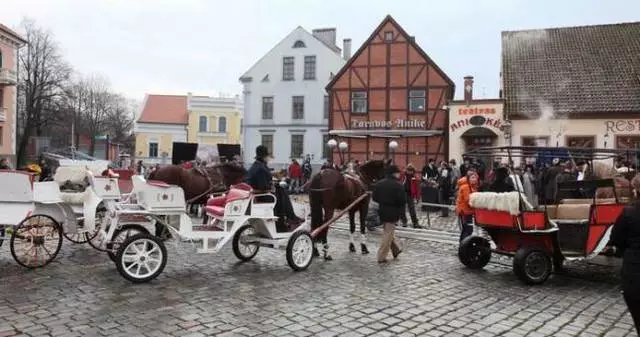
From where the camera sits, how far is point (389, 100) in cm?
3153

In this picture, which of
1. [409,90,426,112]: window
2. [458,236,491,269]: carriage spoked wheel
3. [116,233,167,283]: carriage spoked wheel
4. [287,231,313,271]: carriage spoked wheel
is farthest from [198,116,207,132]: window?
[116,233,167,283]: carriage spoked wheel

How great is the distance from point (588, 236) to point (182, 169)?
25.9 feet

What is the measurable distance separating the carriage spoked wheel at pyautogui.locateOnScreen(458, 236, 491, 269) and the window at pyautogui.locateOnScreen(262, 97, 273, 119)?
32.5 meters

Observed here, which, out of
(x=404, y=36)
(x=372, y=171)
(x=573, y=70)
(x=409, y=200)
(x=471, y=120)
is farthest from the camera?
(x=404, y=36)

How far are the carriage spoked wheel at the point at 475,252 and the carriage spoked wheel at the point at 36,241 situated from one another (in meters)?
5.91

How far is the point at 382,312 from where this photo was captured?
6.08 meters

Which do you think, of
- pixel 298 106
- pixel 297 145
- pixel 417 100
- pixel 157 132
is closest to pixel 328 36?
pixel 298 106

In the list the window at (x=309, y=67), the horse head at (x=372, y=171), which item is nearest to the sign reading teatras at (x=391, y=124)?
the window at (x=309, y=67)

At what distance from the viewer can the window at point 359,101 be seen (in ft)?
105

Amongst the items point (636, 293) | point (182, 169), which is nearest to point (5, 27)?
point (182, 169)

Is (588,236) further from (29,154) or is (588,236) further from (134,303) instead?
(29,154)

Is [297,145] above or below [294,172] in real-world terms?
above

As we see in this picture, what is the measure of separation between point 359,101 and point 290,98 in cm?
922

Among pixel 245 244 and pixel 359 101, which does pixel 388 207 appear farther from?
pixel 359 101
